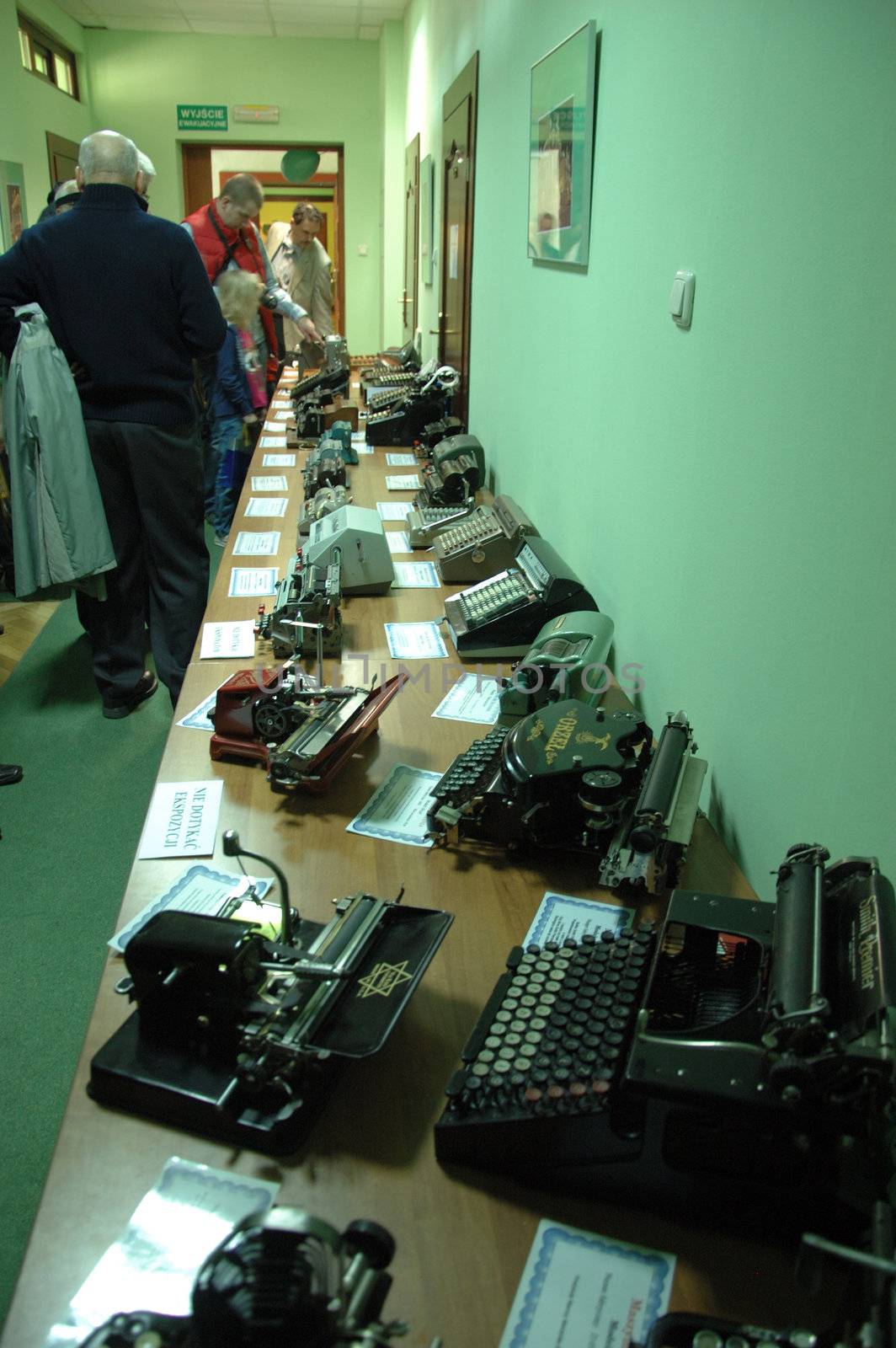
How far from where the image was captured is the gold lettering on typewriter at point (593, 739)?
52.7 inches

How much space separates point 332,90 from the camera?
828 cm

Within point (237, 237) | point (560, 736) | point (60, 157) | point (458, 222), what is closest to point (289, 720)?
point (560, 736)

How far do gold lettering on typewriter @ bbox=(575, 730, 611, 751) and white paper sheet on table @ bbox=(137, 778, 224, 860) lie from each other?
57cm

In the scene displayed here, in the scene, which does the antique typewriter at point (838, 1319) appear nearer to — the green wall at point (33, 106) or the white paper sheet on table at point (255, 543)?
the white paper sheet on table at point (255, 543)

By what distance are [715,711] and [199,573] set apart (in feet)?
7.23

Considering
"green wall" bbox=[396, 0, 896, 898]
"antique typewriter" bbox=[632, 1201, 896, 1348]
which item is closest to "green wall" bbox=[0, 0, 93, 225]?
"green wall" bbox=[396, 0, 896, 898]

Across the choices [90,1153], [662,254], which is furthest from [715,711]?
[90,1153]

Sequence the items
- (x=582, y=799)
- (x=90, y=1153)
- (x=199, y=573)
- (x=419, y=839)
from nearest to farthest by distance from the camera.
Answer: (x=90, y=1153), (x=582, y=799), (x=419, y=839), (x=199, y=573)

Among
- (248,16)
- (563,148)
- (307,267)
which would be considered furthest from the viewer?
(248,16)

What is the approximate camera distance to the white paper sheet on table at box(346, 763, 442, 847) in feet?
4.65

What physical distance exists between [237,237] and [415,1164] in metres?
4.57

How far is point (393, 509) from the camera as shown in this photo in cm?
314

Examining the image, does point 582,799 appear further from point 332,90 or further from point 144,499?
point 332,90

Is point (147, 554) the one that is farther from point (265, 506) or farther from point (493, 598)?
point (493, 598)
